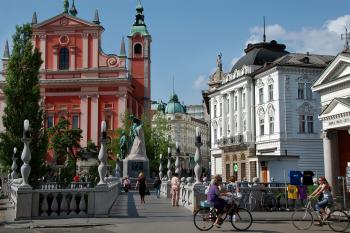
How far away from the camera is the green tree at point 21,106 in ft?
135

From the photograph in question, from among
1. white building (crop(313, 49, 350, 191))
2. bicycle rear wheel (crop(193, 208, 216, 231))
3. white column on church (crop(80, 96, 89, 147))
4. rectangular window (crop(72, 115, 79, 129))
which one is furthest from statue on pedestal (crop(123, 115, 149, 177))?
rectangular window (crop(72, 115, 79, 129))

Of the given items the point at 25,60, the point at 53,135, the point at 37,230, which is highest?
the point at 25,60

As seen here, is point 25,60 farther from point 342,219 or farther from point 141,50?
point 141,50

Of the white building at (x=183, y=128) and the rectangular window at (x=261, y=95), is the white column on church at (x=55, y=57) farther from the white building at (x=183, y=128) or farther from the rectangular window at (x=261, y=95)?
the white building at (x=183, y=128)

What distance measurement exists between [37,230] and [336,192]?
1729cm

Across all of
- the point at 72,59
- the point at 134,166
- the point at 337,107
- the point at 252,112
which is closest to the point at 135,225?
the point at 337,107

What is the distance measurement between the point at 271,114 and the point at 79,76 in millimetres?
32994

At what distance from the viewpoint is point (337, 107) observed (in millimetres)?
26531

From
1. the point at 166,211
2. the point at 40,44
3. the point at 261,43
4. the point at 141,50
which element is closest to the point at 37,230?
the point at 166,211

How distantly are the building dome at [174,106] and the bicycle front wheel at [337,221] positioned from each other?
414 ft

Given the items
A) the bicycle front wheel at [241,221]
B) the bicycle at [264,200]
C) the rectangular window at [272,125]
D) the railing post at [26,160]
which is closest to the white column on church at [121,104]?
the rectangular window at [272,125]

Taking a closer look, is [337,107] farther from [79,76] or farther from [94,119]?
[79,76]

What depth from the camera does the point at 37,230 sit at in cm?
1527

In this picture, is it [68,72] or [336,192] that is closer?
[336,192]
